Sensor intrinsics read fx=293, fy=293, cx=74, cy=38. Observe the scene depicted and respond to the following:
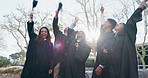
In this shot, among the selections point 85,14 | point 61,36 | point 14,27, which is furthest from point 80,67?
point 14,27

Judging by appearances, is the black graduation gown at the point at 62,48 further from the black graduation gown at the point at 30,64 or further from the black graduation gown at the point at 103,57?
the black graduation gown at the point at 103,57

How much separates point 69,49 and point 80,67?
466mm

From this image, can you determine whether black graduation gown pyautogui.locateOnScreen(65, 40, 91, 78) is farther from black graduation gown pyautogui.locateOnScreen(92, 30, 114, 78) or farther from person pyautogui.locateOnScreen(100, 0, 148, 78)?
person pyautogui.locateOnScreen(100, 0, 148, 78)

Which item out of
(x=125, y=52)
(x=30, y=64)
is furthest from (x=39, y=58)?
(x=125, y=52)

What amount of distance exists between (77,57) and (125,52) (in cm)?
125

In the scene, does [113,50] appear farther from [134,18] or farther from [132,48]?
[134,18]

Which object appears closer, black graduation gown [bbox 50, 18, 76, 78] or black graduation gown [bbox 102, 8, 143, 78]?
black graduation gown [bbox 102, 8, 143, 78]

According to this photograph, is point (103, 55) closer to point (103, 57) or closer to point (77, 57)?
point (103, 57)

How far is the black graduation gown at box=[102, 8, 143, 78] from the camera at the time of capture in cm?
537

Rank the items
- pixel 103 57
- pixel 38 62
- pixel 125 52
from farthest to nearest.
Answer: pixel 38 62
pixel 103 57
pixel 125 52

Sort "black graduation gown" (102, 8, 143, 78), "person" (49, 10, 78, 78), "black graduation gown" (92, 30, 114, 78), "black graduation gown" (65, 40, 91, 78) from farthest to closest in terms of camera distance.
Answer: "person" (49, 10, 78, 78) < "black graduation gown" (65, 40, 91, 78) < "black graduation gown" (92, 30, 114, 78) < "black graduation gown" (102, 8, 143, 78)

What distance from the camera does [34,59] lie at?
21.7 feet

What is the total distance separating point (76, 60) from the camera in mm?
6383

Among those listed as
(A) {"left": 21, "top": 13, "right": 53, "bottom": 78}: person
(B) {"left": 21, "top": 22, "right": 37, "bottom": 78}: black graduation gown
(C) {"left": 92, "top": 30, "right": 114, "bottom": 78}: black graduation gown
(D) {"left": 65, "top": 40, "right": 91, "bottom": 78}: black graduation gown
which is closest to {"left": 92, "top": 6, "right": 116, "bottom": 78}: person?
(C) {"left": 92, "top": 30, "right": 114, "bottom": 78}: black graduation gown
